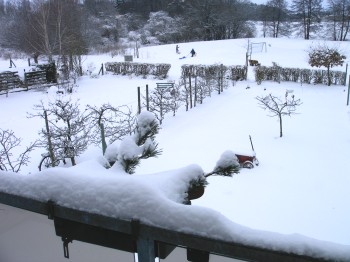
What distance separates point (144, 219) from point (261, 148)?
32.1 ft

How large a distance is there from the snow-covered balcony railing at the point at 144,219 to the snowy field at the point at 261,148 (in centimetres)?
6

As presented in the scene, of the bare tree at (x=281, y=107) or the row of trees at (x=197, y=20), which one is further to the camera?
the row of trees at (x=197, y=20)

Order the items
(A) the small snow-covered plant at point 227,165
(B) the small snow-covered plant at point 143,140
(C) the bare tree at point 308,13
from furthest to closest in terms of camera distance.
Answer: (C) the bare tree at point 308,13 < (B) the small snow-covered plant at point 143,140 < (A) the small snow-covered plant at point 227,165

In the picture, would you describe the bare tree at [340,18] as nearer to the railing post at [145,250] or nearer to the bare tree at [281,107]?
the bare tree at [281,107]

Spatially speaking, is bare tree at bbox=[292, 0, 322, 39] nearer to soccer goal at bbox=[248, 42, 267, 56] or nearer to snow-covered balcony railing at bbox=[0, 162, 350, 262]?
soccer goal at bbox=[248, 42, 267, 56]

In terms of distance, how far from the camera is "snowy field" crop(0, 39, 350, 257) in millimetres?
6934

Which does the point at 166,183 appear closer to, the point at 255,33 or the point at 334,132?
the point at 334,132

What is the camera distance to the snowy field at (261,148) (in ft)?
22.7

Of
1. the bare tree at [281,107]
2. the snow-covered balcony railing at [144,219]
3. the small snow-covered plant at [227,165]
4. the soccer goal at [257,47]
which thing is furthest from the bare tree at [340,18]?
the snow-covered balcony railing at [144,219]

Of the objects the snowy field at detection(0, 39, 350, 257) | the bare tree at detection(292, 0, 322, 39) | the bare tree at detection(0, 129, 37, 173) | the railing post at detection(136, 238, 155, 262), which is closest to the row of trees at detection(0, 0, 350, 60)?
the bare tree at detection(292, 0, 322, 39)

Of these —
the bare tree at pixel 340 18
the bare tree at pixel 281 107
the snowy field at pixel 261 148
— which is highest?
the bare tree at pixel 340 18

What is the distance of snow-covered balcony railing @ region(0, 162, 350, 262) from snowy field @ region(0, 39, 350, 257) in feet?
0.21

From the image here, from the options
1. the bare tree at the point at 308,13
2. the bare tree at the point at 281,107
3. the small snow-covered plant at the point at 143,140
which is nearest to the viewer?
the small snow-covered plant at the point at 143,140

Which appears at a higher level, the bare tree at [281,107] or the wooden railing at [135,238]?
the wooden railing at [135,238]
